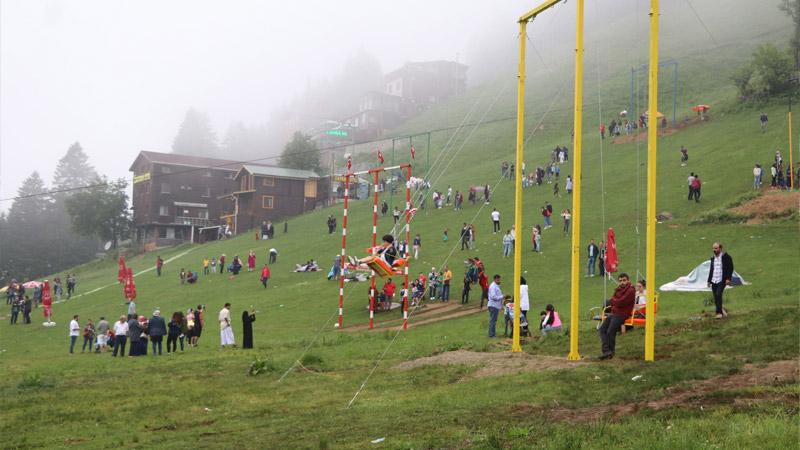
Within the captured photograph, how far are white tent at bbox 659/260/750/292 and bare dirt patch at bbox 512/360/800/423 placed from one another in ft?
56.4

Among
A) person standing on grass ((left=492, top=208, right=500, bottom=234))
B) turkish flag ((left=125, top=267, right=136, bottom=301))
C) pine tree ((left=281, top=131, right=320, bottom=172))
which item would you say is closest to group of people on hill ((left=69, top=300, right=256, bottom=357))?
turkish flag ((left=125, top=267, right=136, bottom=301))

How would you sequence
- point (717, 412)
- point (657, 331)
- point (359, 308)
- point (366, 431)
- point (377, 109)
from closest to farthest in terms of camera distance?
point (717, 412) < point (366, 431) < point (657, 331) < point (359, 308) < point (377, 109)

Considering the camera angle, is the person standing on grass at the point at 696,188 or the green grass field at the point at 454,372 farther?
the person standing on grass at the point at 696,188

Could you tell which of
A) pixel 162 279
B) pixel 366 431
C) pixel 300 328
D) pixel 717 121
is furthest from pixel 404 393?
pixel 717 121

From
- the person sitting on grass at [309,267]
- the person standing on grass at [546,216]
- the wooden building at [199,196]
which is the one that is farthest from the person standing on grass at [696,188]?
the wooden building at [199,196]

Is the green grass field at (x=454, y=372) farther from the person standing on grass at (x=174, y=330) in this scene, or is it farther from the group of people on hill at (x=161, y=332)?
the person standing on grass at (x=174, y=330)

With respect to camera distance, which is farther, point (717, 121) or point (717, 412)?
point (717, 121)

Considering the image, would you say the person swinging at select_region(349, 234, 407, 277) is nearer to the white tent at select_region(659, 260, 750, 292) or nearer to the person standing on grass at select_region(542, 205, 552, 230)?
the white tent at select_region(659, 260, 750, 292)

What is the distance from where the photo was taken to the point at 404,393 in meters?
15.3

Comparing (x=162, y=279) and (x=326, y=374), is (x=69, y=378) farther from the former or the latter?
(x=162, y=279)

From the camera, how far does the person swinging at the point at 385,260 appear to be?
2533 cm

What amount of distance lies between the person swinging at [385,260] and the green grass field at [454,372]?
2553 millimetres

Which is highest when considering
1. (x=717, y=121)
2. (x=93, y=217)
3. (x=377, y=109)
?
(x=377, y=109)

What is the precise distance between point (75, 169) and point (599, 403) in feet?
581
